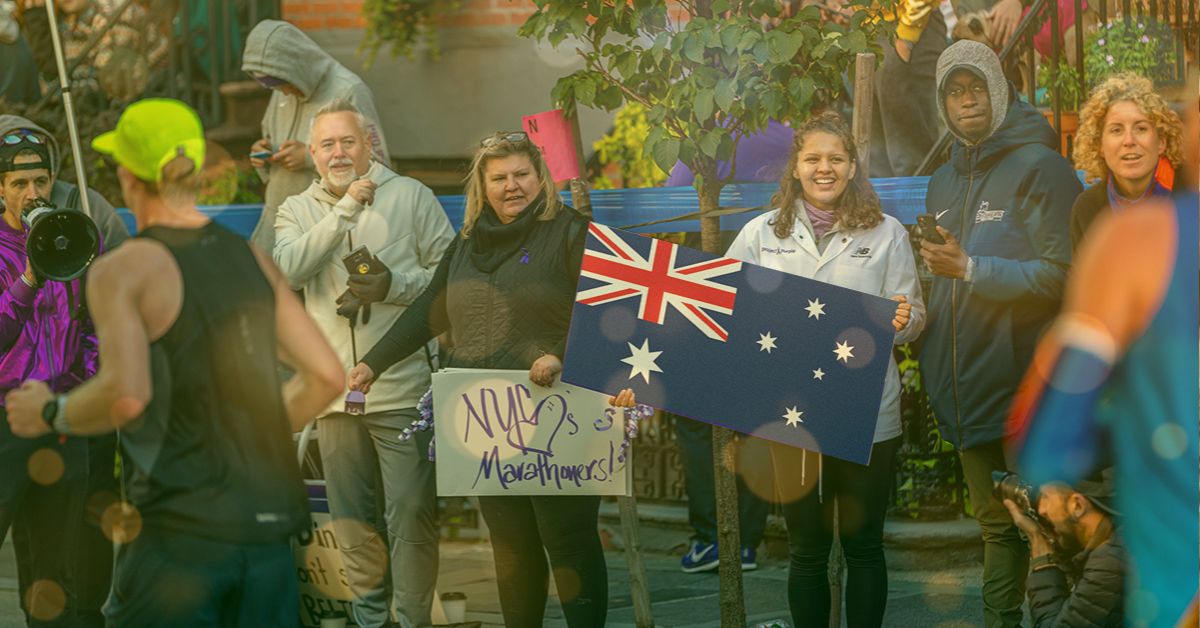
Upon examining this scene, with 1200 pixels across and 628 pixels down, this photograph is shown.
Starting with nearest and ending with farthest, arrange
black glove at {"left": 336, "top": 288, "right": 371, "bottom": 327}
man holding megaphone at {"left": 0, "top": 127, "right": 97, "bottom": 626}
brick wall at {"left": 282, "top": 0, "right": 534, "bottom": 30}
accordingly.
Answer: man holding megaphone at {"left": 0, "top": 127, "right": 97, "bottom": 626} → black glove at {"left": 336, "top": 288, "right": 371, "bottom": 327} → brick wall at {"left": 282, "top": 0, "right": 534, "bottom": 30}

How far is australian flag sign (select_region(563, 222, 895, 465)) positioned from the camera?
18.4 ft

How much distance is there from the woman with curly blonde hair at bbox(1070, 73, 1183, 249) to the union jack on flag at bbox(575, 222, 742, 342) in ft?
4.15

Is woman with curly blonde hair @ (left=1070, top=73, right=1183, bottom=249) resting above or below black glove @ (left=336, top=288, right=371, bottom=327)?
above

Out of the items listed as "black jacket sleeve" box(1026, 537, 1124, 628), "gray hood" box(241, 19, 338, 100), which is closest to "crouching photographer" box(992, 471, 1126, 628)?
"black jacket sleeve" box(1026, 537, 1124, 628)

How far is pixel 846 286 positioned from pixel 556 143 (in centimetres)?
145

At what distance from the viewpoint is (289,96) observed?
302 inches

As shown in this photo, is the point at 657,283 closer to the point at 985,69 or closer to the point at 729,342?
the point at 729,342

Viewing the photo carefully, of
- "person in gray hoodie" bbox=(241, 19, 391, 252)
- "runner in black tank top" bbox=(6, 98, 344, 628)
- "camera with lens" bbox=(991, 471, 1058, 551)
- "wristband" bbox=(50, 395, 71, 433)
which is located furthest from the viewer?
"person in gray hoodie" bbox=(241, 19, 391, 252)

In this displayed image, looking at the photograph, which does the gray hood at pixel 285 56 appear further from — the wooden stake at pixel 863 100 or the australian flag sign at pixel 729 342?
the wooden stake at pixel 863 100

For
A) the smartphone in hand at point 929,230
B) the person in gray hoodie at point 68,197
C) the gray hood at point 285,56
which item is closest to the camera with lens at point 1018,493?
the smartphone in hand at point 929,230

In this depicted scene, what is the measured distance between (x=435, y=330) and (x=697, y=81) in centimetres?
137

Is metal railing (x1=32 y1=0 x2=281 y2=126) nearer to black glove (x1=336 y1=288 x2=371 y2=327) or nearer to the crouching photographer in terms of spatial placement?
black glove (x1=336 y1=288 x2=371 y2=327)

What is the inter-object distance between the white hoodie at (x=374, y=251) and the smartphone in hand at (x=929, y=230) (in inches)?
80.3

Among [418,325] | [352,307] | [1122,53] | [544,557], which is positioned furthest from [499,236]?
[1122,53]
